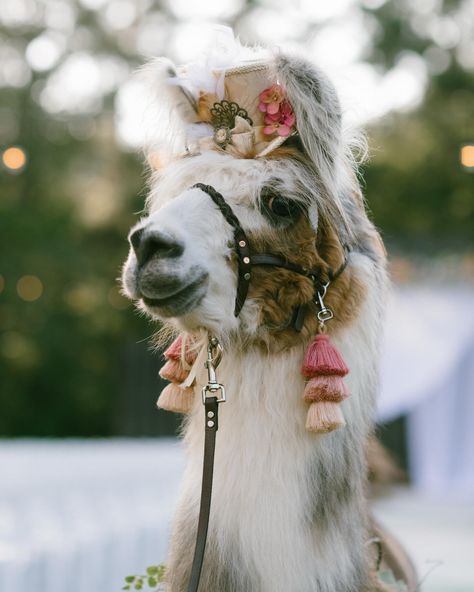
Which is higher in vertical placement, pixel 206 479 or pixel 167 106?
pixel 167 106

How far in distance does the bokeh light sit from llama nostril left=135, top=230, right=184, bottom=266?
11.4m

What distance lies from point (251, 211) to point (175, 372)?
17.1 inches

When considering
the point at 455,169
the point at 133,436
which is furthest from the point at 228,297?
the point at 455,169

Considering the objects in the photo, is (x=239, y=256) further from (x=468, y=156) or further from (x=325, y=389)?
(x=468, y=156)

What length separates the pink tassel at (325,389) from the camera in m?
1.80

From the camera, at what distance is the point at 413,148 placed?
38.7 feet

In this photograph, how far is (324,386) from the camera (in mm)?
1810

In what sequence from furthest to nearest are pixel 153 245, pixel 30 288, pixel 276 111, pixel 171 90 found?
pixel 30 288
pixel 171 90
pixel 276 111
pixel 153 245

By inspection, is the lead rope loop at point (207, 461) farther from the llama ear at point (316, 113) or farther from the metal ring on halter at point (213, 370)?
the llama ear at point (316, 113)

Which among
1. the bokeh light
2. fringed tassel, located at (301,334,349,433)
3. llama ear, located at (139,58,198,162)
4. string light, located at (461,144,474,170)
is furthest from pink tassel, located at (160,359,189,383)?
the bokeh light

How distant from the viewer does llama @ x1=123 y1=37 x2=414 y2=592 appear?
6.00 ft

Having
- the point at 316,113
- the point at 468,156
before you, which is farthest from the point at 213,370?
the point at 468,156

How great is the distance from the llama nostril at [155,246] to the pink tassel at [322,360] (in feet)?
1.23

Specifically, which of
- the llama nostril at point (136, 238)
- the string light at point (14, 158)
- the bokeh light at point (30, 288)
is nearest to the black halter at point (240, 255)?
the llama nostril at point (136, 238)
